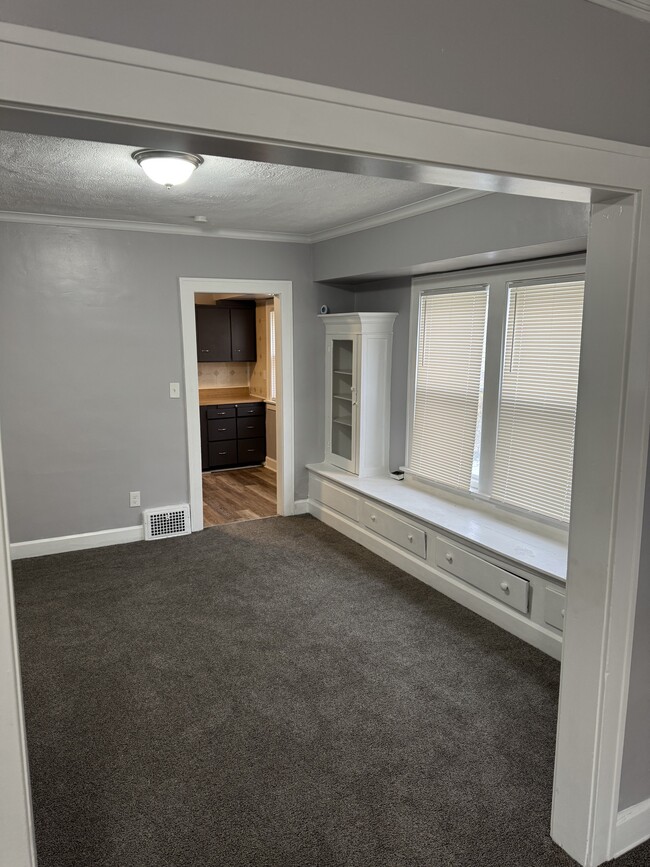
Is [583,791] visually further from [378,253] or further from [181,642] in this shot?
[378,253]

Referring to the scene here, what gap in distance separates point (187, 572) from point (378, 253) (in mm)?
2653

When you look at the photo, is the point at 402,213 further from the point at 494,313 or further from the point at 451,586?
the point at 451,586

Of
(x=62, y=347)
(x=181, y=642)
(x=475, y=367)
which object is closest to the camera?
(x=181, y=642)

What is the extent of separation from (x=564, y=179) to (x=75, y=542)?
14.2 feet

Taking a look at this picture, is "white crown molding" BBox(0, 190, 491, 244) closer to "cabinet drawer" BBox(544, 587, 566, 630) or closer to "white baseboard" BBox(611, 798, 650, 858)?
"cabinet drawer" BBox(544, 587, 566, 630)

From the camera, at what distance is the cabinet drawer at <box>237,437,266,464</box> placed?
7367 millimetres

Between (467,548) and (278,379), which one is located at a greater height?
(278,379)

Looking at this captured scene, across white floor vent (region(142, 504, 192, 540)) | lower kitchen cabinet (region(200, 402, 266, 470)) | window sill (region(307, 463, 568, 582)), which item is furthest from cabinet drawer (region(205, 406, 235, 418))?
window sill (region(307, 463, 568, 582))

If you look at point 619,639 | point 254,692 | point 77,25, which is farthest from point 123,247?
point 619,639

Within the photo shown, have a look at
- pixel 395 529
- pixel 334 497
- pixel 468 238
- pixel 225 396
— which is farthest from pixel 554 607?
pixel 225 396

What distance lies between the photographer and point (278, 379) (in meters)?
5.29

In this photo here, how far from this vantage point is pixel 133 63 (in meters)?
→ 0.96

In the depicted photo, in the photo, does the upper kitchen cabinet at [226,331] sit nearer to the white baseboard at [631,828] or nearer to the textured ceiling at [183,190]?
the textured ceiling at [183,190]

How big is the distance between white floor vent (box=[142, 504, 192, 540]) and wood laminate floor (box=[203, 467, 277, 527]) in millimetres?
296
